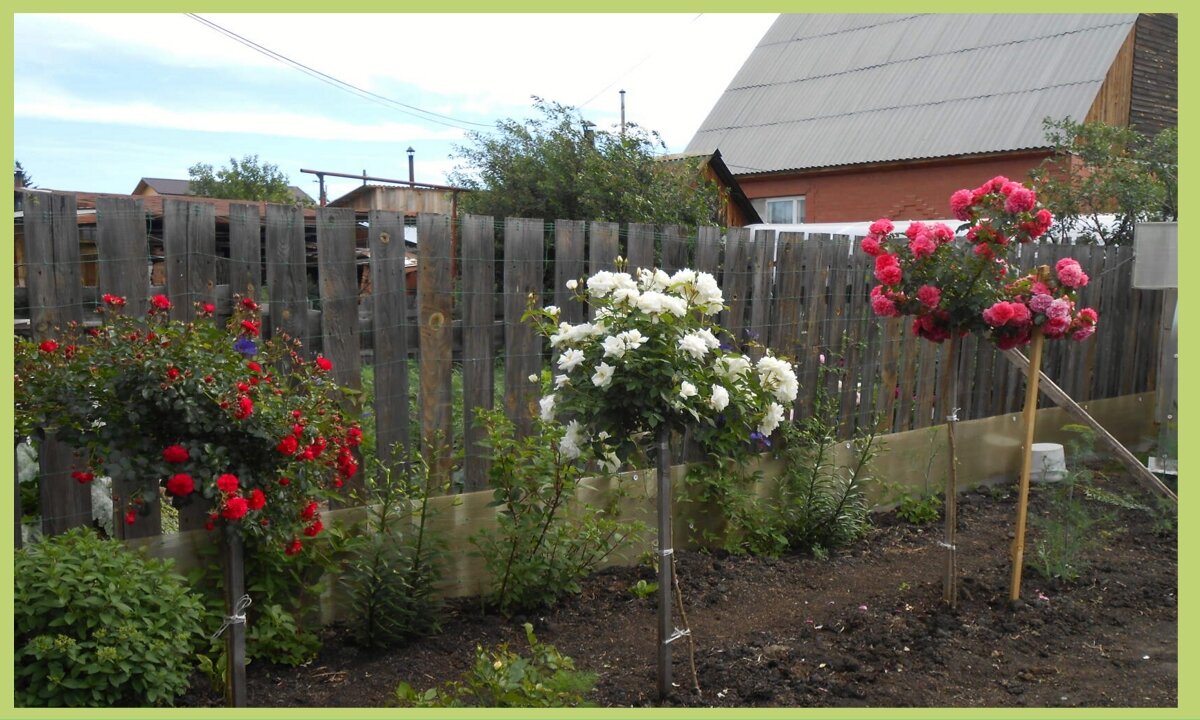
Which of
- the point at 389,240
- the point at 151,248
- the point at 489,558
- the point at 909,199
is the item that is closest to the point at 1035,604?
the point at 489,558

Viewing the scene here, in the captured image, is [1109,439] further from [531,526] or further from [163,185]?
[163,185]

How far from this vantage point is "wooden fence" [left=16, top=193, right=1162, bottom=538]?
3.67 m

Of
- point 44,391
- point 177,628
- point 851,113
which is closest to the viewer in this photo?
point 44,391

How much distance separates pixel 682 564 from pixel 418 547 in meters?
1.64

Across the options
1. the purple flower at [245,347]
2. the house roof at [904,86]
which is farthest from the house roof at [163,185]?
the purple flower at [245,347]

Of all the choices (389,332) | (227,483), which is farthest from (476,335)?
(227,483)

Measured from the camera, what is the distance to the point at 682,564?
5.13 metres

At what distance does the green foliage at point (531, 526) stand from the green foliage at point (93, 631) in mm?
1434

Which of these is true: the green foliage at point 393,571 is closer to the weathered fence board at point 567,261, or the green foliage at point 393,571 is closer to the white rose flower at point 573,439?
the white rose flower at point 573,439

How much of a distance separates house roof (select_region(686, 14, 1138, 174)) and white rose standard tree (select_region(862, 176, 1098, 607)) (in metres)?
11.6

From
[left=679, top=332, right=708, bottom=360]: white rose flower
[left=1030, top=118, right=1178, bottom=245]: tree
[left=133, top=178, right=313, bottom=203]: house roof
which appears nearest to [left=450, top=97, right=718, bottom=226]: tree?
[left=1030, top=118, right=1178, bottom=245]: tree

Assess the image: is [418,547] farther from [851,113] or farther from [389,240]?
[851,113]

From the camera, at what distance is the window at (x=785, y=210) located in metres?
18.7

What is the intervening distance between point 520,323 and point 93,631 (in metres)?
2.31
